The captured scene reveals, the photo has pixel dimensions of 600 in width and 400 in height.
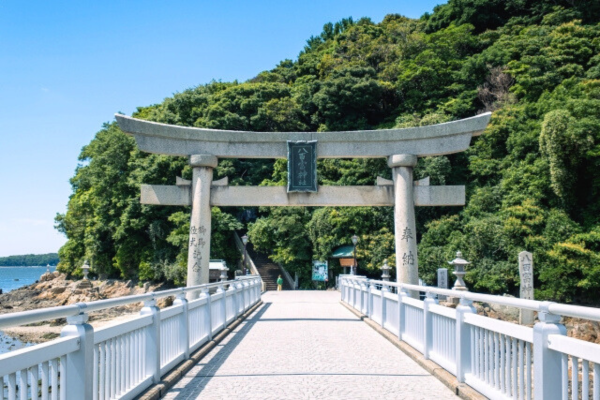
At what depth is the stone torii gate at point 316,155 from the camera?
55.7 feet

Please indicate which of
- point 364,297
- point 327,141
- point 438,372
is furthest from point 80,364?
point 327,141

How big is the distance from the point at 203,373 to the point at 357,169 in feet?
108

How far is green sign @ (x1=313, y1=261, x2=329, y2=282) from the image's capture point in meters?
36.9

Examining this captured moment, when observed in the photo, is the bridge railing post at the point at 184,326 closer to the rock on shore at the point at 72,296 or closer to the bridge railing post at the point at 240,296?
the bridge railing post at the point at 240,296

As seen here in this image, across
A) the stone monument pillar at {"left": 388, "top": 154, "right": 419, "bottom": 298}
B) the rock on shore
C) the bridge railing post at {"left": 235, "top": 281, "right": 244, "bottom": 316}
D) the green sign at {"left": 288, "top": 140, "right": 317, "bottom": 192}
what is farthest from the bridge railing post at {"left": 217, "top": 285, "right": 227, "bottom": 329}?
the rock on shore

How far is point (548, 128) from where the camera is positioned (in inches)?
1155

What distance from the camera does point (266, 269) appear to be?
146ft

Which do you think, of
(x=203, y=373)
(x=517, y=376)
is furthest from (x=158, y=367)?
(x=517, y=376)

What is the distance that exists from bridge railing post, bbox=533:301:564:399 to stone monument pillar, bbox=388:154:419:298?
13011 mm

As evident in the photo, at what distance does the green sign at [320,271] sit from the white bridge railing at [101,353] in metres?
28.3

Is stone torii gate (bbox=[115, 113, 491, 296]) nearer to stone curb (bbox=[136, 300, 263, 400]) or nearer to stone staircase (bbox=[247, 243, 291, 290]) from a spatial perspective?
stone curb (bbox=[136, 300, 263, 400])

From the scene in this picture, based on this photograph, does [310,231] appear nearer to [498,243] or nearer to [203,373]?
[498,243]

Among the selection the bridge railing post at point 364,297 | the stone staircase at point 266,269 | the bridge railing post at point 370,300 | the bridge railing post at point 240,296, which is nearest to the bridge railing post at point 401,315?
the bridge railing post at point 370,300

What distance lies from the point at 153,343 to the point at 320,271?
3137 cm
